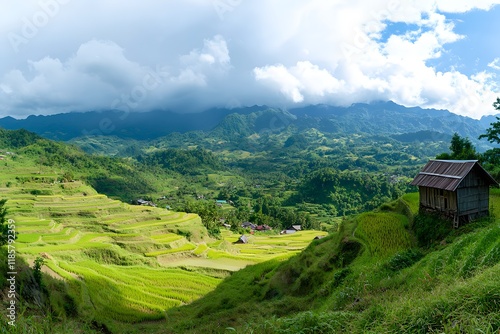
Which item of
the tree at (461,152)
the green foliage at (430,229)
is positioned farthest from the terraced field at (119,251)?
the tree at (461,152)

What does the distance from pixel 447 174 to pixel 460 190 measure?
1429 millimetres

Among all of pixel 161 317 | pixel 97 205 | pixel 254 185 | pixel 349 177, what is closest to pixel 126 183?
pixel 254 185

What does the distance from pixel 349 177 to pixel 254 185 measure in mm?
59472

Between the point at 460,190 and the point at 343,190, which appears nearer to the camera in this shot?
the point at 460,190

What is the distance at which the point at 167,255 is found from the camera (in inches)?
1522

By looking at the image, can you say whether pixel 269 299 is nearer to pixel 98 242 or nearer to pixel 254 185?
pixel 98 242

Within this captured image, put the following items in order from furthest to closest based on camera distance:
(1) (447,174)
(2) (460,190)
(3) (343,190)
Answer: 1. (3) (343,190)
2. (1) (447,174)
3. (2) (460,190)

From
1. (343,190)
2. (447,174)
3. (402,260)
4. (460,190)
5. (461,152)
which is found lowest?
(343,190)

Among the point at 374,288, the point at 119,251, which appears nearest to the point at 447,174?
the point at 374,288

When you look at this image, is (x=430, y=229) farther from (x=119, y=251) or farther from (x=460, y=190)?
(x=119, y=251)

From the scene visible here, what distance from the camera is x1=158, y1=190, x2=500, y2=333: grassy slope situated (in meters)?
5.05

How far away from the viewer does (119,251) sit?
115 ft

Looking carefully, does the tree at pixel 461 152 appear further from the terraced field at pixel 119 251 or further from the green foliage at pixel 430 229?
the terraced field at pixel 119 251

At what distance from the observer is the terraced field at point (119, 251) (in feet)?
83.1
